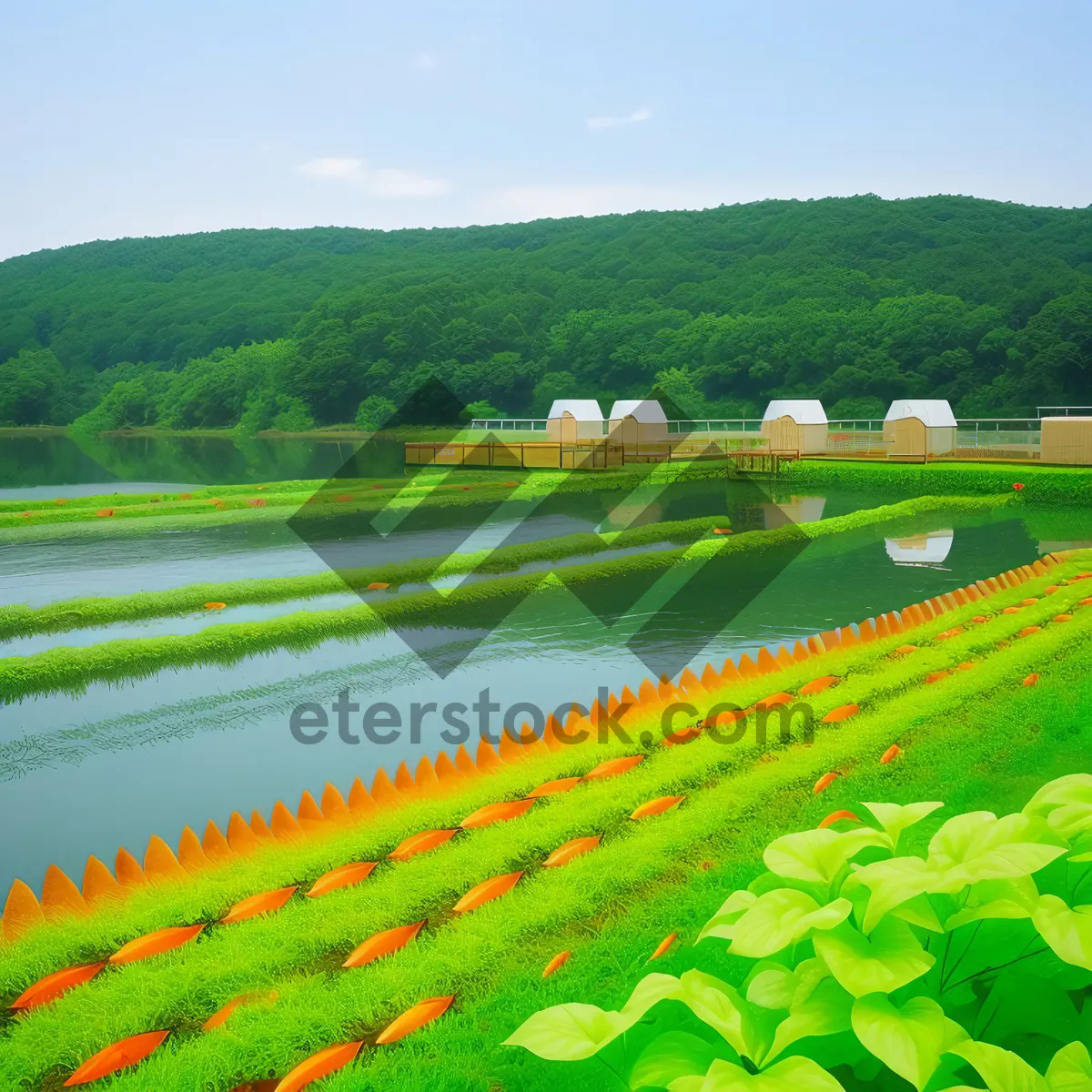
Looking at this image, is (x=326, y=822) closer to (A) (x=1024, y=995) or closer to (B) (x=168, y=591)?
(A) (x=1024, y=995)

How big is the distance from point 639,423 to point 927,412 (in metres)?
10.2

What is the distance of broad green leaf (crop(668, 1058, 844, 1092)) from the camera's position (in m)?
1.90

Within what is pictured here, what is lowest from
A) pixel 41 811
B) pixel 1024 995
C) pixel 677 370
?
pixel 41 811

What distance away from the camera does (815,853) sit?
252cm

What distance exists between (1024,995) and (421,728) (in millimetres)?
5797

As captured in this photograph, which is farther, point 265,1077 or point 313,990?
point 313,990

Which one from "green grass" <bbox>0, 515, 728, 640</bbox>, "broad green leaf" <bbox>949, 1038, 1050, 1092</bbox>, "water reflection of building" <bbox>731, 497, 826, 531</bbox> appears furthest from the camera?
"water reflection of building" <bbox>731, 497, 826, 531</bbox>

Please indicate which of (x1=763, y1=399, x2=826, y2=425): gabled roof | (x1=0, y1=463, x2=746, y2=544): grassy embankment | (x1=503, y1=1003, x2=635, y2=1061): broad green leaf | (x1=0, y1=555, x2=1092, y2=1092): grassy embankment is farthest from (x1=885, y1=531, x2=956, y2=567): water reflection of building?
(x1=763, y1=399, x2=826, y2=425): gabled roof

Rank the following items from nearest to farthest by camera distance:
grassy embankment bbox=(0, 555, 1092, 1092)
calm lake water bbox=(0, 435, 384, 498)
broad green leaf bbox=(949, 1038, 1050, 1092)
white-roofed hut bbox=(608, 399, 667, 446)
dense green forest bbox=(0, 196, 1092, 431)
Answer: broad green leaf bbox=(949, 1038, 1050, 1092) → grassy embankment bbox=(0, 555, 1092, 1092) → calm lake water bbox=(0, 435, 384, 498) → white-roofed hut bbox=(608, 399, 667, 446) → dense green forest bbox=(0, 196, 1092, 431)

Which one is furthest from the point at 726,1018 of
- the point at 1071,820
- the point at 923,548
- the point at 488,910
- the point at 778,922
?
the point at 923,548

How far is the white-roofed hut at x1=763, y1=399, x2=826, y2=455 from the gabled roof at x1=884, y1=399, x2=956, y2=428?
7.99ft

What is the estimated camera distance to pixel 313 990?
3.68 metres

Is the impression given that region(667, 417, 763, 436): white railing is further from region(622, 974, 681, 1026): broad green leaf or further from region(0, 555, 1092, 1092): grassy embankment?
region(622, 974, 681, 1026): broad green leaf

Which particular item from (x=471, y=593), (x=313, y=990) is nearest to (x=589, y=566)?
(x=471, y=593)
